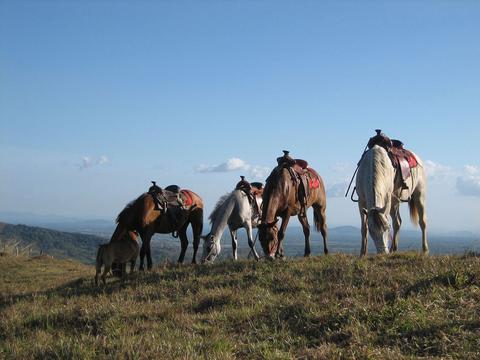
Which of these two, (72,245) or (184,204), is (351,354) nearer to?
(184,204)

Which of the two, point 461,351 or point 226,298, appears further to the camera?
point 226,298

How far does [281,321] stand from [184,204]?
797 cm

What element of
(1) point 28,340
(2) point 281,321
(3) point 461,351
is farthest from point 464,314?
(1) point 28,340

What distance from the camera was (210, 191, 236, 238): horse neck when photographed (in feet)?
43.7

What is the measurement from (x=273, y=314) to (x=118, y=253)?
5730 mm

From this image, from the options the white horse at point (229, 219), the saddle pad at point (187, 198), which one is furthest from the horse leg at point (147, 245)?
the saddle pad at point (187, 198)

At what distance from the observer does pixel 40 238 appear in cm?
7400

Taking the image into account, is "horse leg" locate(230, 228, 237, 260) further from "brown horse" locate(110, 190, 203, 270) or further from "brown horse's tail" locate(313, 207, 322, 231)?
"brown horse's tail" locate(313, 207, 322, 231)

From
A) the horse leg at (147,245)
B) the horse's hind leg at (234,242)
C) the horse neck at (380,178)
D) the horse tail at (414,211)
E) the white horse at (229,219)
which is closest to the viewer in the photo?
the horse neck at (380,178)

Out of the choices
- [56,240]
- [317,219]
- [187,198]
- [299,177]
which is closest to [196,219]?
[187,198]

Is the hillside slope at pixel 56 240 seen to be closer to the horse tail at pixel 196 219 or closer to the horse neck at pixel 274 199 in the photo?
the horse tail at pixel 196 219

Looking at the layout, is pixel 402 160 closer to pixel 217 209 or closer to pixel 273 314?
pixel 217 209

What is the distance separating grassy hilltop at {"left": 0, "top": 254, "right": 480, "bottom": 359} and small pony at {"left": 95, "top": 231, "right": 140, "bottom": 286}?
1329mm

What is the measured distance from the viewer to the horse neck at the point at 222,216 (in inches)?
524
